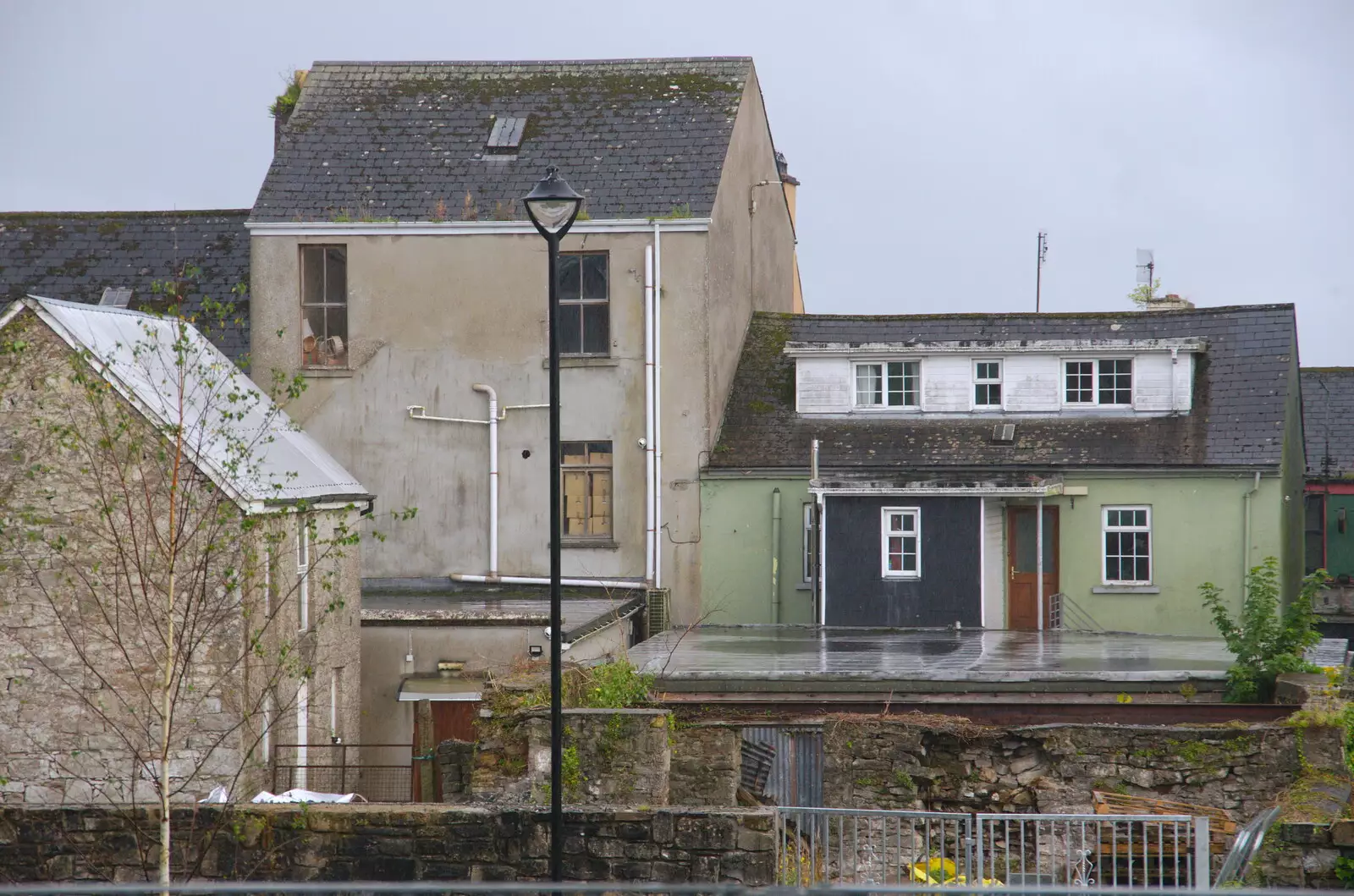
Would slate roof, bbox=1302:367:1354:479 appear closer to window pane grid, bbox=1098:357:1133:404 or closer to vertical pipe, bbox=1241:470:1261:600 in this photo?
window pane grid, bbox=1098:357:1133:404

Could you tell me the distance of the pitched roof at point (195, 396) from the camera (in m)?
16.3

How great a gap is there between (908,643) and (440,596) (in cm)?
811

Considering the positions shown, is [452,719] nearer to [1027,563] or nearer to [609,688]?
[609,688]

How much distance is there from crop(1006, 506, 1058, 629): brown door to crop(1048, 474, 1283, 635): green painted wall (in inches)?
6.6

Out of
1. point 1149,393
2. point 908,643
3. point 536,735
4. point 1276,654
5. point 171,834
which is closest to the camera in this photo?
point 171,834

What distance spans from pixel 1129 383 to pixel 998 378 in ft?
7.45

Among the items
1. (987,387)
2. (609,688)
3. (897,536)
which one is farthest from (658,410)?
(609,688)

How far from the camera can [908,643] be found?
23.4 metres

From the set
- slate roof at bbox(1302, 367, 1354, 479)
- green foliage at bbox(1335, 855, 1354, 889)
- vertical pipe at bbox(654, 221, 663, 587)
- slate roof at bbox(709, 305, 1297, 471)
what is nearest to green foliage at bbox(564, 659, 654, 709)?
green foliage at bbox(1335, 855, 1354, 889)

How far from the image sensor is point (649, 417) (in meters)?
28.0

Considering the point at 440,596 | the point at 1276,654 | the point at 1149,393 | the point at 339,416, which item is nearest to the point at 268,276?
the point at 339,416

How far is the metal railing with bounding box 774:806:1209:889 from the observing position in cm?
1259

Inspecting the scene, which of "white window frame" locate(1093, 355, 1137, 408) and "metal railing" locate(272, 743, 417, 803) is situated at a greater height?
"white window frame" locate(1093, 355, 1137, 408)

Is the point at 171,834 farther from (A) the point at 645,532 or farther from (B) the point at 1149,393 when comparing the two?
(B) the point at 1149,393
